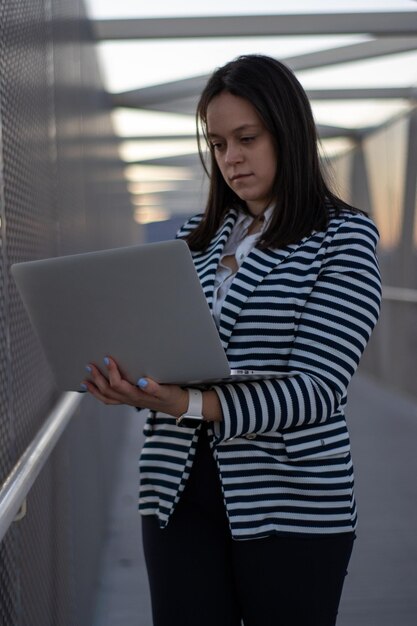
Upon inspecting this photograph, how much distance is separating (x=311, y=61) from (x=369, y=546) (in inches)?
193

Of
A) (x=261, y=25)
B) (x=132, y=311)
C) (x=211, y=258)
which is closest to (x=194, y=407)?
(x=132, y=311)

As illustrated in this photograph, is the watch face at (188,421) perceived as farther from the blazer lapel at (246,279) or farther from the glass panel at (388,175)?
the glass panel at (388,175)

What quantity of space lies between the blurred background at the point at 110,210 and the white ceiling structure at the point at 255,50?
0.06ft

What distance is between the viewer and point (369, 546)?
5.08 metres

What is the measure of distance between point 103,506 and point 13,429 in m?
3.35

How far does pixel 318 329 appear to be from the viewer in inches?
75.6

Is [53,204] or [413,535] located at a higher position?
[53,204]

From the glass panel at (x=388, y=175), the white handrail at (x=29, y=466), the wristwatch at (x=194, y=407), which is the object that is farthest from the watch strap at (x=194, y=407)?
the glass panel at (x=388, y=175)

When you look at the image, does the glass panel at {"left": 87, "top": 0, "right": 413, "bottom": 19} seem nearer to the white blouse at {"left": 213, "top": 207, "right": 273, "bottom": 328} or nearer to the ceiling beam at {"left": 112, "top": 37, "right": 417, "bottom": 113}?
the ceiling beam at {"left": 112, "top": 37, "right": 417, "bottom": 113}

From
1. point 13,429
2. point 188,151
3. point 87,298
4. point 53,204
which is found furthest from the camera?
point 188,151

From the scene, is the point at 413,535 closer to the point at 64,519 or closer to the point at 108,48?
the point at 64,519

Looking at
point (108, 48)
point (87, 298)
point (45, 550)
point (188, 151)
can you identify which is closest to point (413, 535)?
point (45, 550)

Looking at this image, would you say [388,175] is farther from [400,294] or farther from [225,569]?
[225,569]

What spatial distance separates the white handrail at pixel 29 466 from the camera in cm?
179
